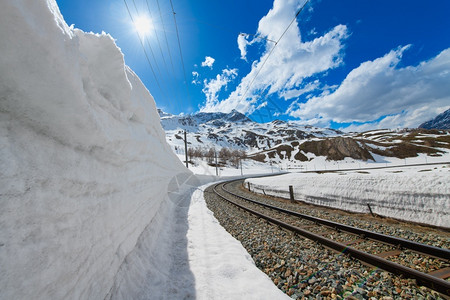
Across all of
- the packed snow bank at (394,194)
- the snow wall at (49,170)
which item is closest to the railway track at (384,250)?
the packed snow bank at (394,194)

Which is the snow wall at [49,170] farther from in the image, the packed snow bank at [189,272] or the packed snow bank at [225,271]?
the packed snow bank at [225,271]

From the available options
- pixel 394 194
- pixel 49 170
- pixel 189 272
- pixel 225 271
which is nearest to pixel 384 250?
pixel 394 194

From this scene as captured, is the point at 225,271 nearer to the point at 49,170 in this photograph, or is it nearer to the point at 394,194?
the point at 49,170

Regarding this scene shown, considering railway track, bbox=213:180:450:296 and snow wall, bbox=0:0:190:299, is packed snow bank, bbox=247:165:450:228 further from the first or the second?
snow wall, bbox=0:0:190:299

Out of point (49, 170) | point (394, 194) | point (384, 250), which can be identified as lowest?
point (384, 250)

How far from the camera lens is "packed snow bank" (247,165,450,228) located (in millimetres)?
5766

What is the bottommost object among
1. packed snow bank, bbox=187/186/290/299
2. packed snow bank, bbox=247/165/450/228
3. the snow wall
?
packed snow bank, bbox=187/186/290/299

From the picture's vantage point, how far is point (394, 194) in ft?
22.8

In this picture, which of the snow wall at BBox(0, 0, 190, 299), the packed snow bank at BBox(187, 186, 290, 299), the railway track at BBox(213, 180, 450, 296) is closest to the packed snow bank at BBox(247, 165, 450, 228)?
the railway track at BBox(213, 180, 450, 296)

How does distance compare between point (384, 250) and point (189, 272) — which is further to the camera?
point (384, 250)

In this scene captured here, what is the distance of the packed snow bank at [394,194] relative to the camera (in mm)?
5766

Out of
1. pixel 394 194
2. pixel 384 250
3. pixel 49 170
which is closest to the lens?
pixel 49 170

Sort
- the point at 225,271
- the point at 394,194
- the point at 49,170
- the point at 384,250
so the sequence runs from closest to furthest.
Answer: the point at 49,170 → the point at 225,271 → the point at 384,250 → the point at 394,194

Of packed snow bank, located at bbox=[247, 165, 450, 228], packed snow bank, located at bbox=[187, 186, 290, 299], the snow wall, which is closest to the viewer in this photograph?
the snow wall
